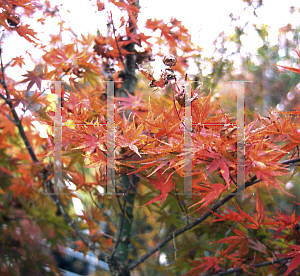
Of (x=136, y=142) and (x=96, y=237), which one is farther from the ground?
(x=136, y=142)

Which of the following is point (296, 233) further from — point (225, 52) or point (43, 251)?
point (43, 251)

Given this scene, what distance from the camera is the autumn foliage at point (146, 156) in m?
0.43

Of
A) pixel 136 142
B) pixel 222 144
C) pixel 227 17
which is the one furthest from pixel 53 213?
pixel 227 17

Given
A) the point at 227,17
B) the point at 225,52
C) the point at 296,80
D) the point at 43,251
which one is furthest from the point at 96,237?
the point at 296,80

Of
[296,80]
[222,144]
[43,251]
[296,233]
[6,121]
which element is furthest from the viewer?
[296,80]

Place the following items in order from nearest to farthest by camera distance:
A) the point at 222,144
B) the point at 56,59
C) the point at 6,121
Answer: the point at 222,144
the point at 56,59
the point at 6,121

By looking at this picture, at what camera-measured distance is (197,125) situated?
0.43 m

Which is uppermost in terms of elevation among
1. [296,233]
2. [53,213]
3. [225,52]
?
[225,52]

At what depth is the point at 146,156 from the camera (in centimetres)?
48

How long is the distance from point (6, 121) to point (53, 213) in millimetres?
502

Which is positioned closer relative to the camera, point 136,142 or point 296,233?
point 136,142

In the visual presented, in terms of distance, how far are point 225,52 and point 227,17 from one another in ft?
0.55

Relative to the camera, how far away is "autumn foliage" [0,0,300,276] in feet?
1.40

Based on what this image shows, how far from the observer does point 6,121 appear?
0.87 metres
